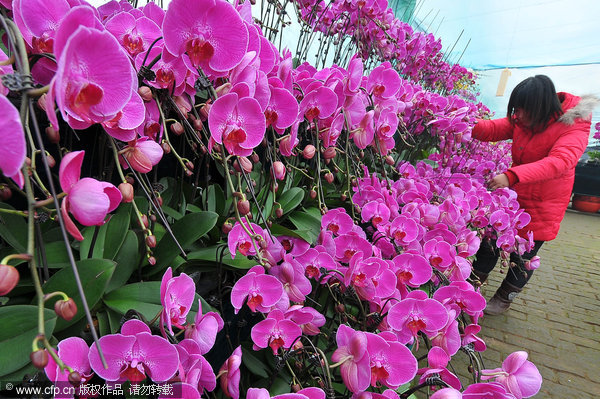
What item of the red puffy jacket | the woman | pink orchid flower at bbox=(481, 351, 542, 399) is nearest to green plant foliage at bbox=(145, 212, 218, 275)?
pink orchid flower at bbox=(481, 351, 542, 399)

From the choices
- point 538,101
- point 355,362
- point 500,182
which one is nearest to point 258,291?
point 355,362

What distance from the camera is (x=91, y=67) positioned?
0.23 m

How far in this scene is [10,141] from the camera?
0.59 feet

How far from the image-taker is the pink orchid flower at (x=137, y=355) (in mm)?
303

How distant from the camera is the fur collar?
4.43ft

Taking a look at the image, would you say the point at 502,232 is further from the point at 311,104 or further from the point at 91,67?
the point at 91,67

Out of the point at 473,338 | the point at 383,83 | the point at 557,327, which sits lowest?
the point at 557,327

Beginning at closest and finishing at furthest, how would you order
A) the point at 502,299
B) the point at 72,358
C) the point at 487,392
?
the point at 72,358
the point at 487,392
the point at 502,299

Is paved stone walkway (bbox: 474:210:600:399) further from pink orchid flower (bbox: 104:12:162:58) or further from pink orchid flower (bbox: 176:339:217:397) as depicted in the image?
pink orchid flower (bbox: 104:12:162:58)

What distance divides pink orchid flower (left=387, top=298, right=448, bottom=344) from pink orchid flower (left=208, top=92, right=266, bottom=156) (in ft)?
1.07

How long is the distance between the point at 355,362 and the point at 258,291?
0.17 metres

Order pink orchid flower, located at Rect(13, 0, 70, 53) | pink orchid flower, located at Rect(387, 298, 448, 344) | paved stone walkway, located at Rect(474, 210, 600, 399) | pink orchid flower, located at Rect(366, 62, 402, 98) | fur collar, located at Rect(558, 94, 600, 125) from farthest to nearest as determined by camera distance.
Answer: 1. paved stone walkway, located at Rect(474, 210, 600, 399)
2. fur collar, located at Rect(558, 94, 600, 125)
3. pink orchid flower, located at Rect(366, 62, 402, 98)
4. pink orchid flower, located at Rect(387, 298, 448, 344)
5. pink orchid flower, located at Rect(13, 0, 70, 53)

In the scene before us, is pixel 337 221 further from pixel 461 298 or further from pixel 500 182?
pixel 500 182

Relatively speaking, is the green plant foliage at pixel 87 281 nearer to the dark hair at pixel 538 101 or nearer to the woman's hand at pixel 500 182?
the woman's hand at pixel 500 182
